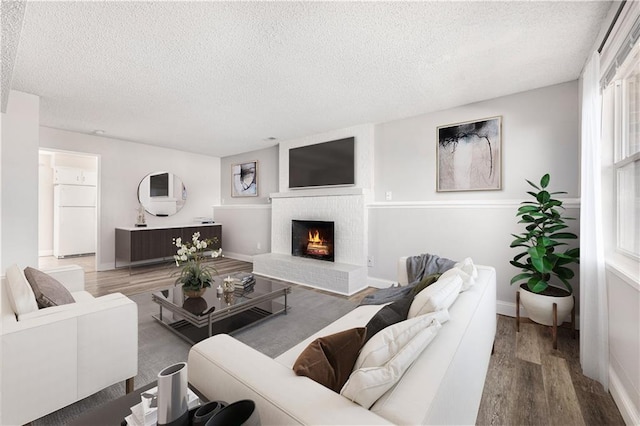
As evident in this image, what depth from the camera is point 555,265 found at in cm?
235

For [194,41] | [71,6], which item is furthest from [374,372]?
[71,6]

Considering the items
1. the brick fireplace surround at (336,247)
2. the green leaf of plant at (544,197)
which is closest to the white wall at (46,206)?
the brick fireplace surround at (336,247)

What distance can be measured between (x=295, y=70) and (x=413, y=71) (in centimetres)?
106

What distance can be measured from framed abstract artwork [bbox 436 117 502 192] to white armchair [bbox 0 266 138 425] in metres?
3.35

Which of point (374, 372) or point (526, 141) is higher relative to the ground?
point (526, 141)

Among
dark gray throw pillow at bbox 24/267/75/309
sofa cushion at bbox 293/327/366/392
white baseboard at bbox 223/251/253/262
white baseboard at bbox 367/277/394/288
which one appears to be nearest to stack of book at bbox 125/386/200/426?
sofa cushion at bbox 293/327/366/392

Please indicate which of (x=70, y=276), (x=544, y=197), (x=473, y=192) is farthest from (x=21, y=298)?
(x=473, y=192)

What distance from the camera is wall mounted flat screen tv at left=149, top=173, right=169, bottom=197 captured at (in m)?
5.40

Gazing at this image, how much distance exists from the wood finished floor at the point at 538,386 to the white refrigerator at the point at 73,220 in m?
8.19

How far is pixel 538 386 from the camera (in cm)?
175

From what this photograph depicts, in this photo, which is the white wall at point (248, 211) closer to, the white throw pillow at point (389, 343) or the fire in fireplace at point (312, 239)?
the fire in fireplace at point (312, 239)

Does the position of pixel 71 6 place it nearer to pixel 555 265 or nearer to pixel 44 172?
pixel 555 265

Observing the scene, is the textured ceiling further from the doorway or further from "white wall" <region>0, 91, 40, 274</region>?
the doorway

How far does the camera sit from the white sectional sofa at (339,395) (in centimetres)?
68
